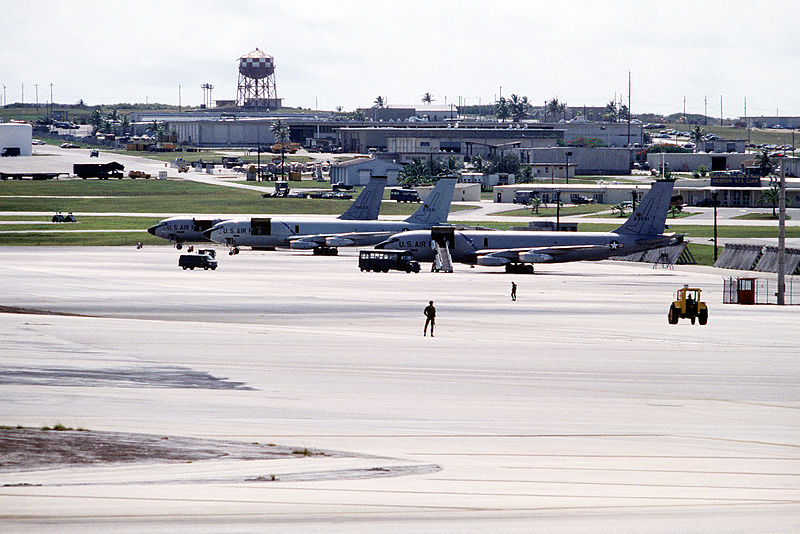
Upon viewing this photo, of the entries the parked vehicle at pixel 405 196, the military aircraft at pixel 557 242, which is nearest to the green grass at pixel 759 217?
the parked vehicle at pixel 405 196

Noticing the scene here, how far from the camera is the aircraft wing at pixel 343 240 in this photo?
93062 mm

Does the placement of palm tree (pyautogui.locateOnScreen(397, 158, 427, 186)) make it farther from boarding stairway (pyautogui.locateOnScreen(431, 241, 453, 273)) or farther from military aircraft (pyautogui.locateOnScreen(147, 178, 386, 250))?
boarding stairway (pyautogui.locateOnScreen(431, 241, 453, 273))

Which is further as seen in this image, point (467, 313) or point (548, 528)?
point (467, 313)

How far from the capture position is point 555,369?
4150 cm

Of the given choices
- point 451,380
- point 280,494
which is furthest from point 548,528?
point 451,380

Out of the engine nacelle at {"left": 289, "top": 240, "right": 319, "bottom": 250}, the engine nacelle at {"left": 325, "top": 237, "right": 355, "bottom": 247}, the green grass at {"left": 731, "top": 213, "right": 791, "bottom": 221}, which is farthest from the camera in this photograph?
the green grass at {"left": 731, "top": 213, "right": 791, "bottom": 221}

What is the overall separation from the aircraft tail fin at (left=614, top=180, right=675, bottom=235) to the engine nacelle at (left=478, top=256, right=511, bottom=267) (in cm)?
982

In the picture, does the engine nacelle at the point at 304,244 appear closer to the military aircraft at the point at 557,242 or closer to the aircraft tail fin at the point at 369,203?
the aircraft tail fin at the point at 369,203

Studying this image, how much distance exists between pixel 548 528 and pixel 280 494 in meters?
6.18

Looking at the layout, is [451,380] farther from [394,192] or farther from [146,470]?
[394,192]

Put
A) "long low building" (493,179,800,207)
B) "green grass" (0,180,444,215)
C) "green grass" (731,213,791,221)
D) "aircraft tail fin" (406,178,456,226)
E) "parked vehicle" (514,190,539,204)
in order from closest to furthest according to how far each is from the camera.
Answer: "aircraft tail fin" (406,178,456,226) < "green grass" (731,213,791,221) < "green grass" (0,180,444,215) < "long low building" (493,179,800,207) < "parked vehicle" (514,190,539,204)

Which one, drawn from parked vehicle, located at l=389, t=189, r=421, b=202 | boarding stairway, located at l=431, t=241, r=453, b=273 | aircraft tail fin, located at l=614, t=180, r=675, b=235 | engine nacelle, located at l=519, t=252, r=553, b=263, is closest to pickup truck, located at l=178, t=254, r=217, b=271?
boarding stairway, located at l=431, t=241, r=453, b=273

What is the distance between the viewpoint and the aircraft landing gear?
82.1 m

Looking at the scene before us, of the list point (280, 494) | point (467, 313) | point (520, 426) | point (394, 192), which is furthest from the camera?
point (394, 192)
